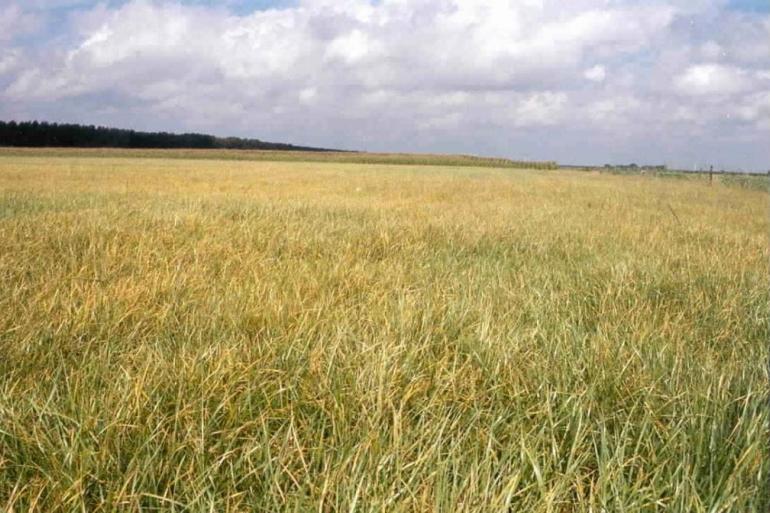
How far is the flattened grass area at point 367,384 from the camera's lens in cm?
124

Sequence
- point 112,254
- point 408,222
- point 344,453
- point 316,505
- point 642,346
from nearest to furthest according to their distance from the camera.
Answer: point 316,505, point 344,453, point 642,346, point 112,254, point 408,222

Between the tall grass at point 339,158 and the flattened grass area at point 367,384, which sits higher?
the tall grass at point 339,158

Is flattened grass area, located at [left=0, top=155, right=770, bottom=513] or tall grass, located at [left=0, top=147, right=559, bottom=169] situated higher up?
tall grass, located at [left=0, top=147, right=559, bottom=169]

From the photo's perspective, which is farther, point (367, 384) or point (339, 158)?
point (339, 158)

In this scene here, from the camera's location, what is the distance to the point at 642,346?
218 centimetres

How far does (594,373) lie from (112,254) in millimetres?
3306

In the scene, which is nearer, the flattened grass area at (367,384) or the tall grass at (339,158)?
the flattened grass area at (367,384)

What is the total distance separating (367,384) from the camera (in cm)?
171

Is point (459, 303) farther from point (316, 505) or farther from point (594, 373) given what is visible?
point (316, 505)

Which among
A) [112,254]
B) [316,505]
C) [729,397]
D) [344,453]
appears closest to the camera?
[316,505]

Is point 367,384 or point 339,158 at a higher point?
point 339,158

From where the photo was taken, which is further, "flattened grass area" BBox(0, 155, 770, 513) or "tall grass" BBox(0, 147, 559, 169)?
"tall grass" BBox(0, 147, 559, 169)

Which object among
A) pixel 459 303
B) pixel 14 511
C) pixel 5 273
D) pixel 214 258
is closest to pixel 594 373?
pixel 459 303

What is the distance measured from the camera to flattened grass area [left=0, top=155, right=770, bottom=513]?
1.24m
